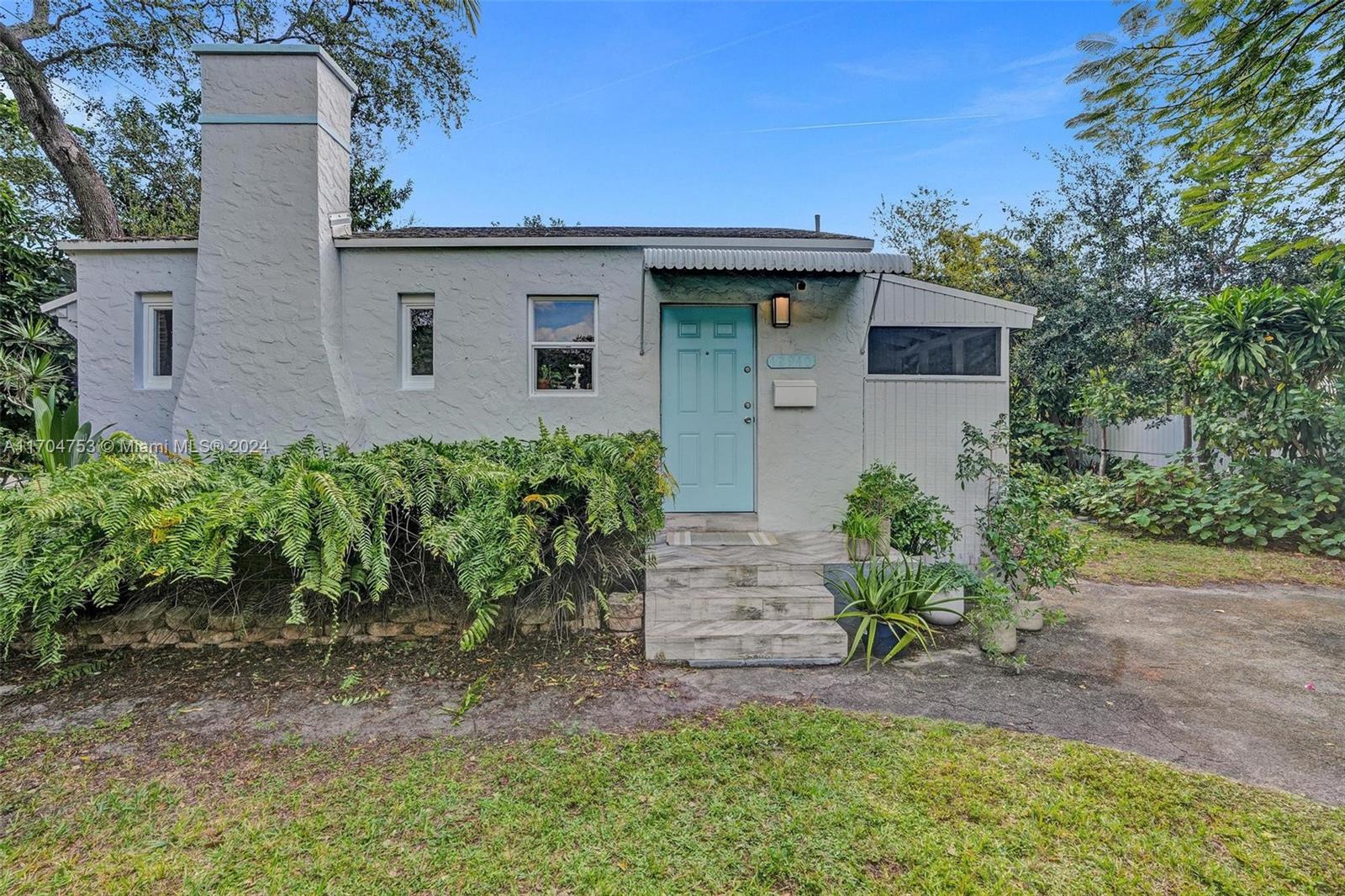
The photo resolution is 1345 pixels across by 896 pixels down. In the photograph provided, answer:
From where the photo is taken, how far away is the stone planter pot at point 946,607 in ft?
14.5

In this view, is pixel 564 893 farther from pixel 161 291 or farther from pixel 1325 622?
pixel 161 291

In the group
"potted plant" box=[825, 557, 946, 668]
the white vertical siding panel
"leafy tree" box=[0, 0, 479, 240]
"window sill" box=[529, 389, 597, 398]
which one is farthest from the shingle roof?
"leafy tree" box=[0, 0, 479, 240]

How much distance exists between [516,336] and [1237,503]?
9561 mm

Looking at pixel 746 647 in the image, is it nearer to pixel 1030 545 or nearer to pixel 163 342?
pixel 1030 545

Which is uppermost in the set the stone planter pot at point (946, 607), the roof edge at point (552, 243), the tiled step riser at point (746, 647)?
the roof edge at point (552, 243)

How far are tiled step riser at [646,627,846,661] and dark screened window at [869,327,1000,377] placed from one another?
3415 mm

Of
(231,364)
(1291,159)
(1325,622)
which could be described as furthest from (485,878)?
(1291,159)

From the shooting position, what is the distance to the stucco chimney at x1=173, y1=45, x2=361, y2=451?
19.9ft

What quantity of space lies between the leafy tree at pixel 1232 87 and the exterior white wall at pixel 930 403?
6.04 ft

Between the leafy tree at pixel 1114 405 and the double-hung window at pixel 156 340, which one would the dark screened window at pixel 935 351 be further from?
the double-hung window at pixel 156 340

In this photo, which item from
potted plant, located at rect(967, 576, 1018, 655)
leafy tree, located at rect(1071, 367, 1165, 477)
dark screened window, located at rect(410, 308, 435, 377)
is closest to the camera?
potted plant, located at rect(967, 576, 1018, 655)

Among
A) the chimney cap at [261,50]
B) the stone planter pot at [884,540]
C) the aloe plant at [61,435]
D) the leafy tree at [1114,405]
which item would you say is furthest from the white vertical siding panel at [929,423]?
the aloe plant at [61,435]

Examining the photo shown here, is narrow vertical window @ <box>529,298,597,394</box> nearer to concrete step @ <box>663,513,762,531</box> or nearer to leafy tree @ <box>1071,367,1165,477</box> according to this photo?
concrete step @ <box>663,513,762,531</box>

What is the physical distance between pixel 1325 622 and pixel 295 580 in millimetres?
8045
